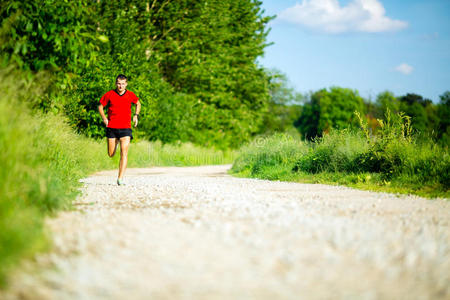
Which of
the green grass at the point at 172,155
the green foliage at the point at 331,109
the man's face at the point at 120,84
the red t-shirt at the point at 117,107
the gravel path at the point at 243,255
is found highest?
the green foliage at the point at 331,109

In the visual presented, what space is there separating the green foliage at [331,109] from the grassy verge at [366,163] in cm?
7471

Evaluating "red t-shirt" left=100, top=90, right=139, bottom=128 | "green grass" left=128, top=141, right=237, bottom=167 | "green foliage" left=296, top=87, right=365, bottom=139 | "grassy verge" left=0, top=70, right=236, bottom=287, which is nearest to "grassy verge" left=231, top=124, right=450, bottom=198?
"red t-shirt" left=100, top=90, right=139, bottom=128

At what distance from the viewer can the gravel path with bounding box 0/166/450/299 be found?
9.35ft

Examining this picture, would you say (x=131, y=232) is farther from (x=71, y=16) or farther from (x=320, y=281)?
(x=71, y=16)

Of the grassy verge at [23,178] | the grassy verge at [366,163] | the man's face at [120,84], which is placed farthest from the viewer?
the man's face at [120,84]

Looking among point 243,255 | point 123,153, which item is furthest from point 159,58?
point 243,255

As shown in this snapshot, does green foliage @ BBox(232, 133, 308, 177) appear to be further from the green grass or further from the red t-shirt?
the green grass

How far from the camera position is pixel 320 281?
9.89 feet

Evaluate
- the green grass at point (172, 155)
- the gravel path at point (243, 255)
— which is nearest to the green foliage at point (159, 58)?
the green grass at point (172, 155)

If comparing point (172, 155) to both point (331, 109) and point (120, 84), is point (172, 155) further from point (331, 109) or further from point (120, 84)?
point (331, 109)

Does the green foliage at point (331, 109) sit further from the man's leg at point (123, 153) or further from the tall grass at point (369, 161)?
the man's leg at point (123, 153)

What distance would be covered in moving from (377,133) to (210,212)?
23.7 ft

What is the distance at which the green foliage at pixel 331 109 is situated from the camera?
9044 cm

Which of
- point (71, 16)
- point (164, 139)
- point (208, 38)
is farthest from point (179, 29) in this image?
point (71, 16)
